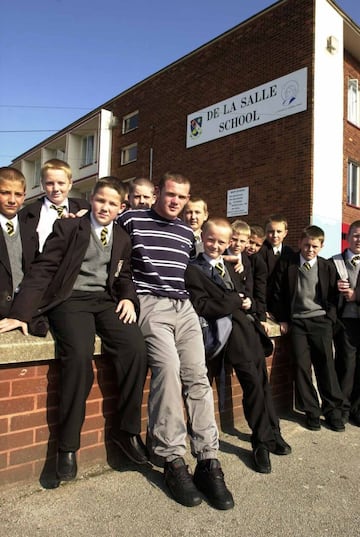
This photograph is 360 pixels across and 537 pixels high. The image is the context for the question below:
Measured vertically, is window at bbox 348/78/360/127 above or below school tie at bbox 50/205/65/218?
above

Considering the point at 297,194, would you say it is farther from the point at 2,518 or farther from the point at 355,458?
the point at 2,518

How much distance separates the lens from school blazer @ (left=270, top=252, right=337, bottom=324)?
410 centimetres

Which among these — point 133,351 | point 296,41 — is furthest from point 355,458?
point 296,41

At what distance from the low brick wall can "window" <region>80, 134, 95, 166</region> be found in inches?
933

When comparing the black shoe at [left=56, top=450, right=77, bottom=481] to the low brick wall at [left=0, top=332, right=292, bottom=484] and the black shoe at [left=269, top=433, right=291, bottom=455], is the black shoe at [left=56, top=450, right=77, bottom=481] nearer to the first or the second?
the low brick wall at [left=0, top=332, right=292, bottom=484]

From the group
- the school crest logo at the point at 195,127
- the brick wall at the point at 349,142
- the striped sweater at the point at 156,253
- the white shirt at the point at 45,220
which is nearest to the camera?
the striped sweater at the point at 156,253

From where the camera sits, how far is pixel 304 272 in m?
4.14

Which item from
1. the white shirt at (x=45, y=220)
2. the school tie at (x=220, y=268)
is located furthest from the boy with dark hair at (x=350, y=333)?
the white shirt at (x=45, y=220)

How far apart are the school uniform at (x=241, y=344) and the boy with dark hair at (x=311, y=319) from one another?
0.72 meters

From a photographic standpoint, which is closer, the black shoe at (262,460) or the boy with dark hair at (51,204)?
the black shoe at (262,460)

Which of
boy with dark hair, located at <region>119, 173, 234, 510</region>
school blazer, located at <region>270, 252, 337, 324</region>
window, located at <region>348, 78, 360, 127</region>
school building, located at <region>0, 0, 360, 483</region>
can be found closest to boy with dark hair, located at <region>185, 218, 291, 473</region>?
boy with dark hair, located at <region>119, 173, 234, 510</region>

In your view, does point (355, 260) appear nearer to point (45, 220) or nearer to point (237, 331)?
point (237, 331)

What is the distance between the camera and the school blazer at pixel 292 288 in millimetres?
4098

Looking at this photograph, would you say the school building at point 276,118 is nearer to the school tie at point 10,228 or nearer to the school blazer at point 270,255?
the school blazer at point 270,255
